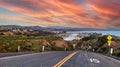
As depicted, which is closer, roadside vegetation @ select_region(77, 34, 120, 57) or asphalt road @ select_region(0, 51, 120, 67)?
asphalt road @ select_region(0, 51, 120, 67)

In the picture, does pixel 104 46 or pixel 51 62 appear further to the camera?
pixel 104 46

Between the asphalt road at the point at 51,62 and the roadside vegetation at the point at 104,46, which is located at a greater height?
the asphalt road at the point at 51,62

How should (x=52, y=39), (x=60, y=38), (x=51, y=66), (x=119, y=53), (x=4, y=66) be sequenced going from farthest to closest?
(x=60, y=38), (x=52, y=39), (x=119, y=53), (x=51, y=66), (x=4, y=66)

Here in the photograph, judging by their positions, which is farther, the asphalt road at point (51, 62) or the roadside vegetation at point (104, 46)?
the roadside vegetation at point (104, 46)

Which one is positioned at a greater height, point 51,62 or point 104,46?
point 51,62

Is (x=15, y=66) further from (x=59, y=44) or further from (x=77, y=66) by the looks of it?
(x=59, y=44)

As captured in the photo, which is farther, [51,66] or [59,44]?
[59,44]

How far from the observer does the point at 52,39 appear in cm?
14500

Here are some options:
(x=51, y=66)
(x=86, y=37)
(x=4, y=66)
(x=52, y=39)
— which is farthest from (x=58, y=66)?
(x=86, y=37)

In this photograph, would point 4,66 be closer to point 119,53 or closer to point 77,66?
point 77,66

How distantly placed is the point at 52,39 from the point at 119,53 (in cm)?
9379

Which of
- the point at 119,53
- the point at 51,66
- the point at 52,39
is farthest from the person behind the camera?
the point at 52,39

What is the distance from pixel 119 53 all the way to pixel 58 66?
32.3 metres

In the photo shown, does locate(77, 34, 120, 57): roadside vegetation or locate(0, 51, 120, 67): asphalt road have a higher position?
locate(0, 51, 120, 67): asphalt road
